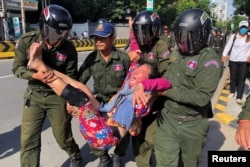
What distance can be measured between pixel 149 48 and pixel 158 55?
0.12 metres

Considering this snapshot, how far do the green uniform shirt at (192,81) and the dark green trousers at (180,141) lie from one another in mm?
100

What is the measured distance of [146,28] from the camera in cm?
302

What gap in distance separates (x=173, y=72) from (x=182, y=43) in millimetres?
273

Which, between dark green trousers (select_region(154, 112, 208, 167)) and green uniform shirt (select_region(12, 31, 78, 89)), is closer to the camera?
dark green trousers (select_region(154, 112, 208, 167))

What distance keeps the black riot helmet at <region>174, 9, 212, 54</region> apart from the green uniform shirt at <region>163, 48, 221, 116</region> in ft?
0.25

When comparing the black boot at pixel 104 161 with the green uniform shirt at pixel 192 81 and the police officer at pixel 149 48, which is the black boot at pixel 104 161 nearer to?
the police officer at pixel 149 48

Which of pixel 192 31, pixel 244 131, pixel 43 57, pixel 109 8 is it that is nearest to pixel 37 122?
pixel 43 57

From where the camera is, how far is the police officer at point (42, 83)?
283cm

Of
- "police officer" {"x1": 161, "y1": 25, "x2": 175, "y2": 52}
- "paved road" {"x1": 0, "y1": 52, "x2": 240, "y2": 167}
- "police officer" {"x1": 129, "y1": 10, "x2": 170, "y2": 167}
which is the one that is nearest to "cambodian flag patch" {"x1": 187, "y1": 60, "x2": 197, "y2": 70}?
"police officer" {"x1": 129, "y1": 10, "x2": 170, "y2": 167}

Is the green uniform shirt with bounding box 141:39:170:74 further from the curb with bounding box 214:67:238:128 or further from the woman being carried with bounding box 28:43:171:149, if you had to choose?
the curb with bounding box 214:67:238:128

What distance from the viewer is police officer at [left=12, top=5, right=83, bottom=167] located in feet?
9.30

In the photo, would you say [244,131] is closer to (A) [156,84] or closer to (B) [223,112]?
(A) [156,84]

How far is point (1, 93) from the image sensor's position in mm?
7320

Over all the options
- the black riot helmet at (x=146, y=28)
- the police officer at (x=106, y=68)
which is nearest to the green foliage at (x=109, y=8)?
the police officer at (x=106, y=68)
